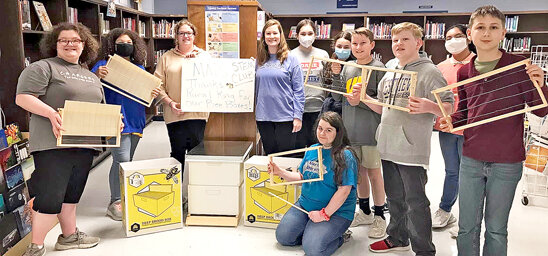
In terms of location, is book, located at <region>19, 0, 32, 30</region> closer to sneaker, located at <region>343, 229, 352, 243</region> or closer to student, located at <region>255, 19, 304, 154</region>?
student, located at <region>255, 19, 304, 154</region>

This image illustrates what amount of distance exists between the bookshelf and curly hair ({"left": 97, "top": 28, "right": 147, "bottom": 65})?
4537 mm

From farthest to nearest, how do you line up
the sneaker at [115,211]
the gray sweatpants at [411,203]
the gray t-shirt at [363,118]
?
the sneaker at [115,211]
the gray t-shirt at [363,118]
the gray sweatpants at [411,203]

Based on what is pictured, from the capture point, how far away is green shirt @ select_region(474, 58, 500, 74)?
1958mm

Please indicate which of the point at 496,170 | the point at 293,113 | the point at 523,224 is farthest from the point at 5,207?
the point at 523,224

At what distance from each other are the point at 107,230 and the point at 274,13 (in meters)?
5.80

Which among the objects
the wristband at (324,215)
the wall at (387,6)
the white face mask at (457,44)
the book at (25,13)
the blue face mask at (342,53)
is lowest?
the wristband at (324,215)

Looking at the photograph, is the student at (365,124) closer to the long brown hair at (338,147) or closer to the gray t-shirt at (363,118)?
the gray t-shirt at (363,118)

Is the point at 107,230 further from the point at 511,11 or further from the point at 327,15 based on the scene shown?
the point at 511,11

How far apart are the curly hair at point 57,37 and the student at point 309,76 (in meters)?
1.59

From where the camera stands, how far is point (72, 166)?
247 cm

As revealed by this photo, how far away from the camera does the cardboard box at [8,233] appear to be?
2330 millimetres

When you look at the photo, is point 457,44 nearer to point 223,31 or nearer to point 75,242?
point 223,31

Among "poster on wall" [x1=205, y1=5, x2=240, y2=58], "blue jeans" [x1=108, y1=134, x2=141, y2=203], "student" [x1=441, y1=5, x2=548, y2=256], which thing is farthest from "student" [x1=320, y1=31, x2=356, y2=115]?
"blue jeans" [x1=108, y1=134, x2=141, y2=203]

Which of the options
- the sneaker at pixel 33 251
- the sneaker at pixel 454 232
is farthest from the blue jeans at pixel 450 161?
the sneaker at pixel 33 251
